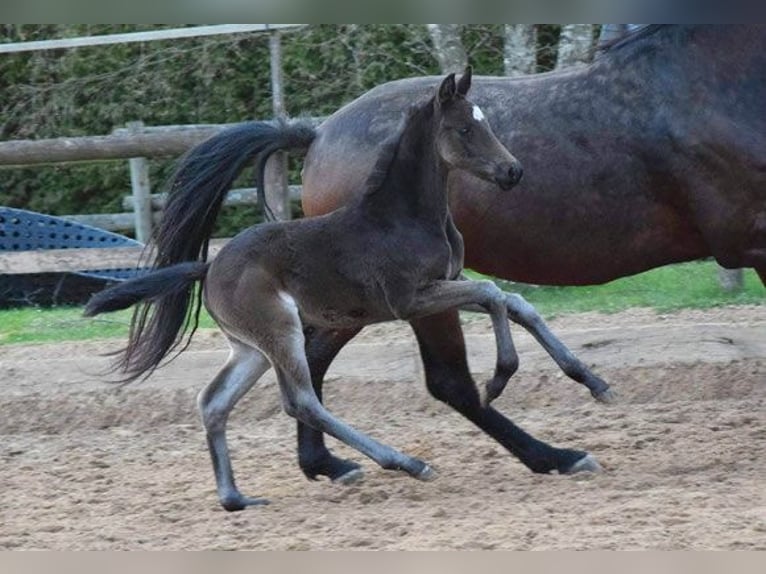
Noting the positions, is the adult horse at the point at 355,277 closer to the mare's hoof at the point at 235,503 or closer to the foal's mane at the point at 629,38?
the mare's hoof at the point at 235,503

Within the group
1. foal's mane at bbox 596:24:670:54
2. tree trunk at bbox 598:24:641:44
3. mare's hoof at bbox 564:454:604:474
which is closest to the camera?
mare's hoof at bbox 564:454:604:474

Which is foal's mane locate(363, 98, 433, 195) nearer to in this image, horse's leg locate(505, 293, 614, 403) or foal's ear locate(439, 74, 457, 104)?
foal's ear locate(439, 74, 457, 104)

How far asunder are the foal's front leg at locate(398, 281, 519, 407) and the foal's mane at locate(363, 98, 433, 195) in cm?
43

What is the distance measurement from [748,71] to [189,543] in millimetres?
2742

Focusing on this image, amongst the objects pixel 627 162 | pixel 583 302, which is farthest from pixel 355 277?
pixel 583 302

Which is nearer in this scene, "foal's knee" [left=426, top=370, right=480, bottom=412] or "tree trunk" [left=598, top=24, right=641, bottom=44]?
"foal's knee" [left=426, top=370, right=480, bottom=412]

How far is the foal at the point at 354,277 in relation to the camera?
427 cm

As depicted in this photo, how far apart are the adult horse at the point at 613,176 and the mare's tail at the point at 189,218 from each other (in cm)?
35

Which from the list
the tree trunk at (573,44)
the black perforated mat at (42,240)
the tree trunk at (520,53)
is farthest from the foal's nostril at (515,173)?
the black perforated mat at (42,240)

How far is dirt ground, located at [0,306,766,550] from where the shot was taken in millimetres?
3697

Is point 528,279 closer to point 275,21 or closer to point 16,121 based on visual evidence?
point 275,21

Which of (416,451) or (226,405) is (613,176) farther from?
(226,405)

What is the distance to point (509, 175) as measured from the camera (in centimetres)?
423

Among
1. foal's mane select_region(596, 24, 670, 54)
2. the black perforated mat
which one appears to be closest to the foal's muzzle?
foal's mane select_region(596, 24, 670, 54)
